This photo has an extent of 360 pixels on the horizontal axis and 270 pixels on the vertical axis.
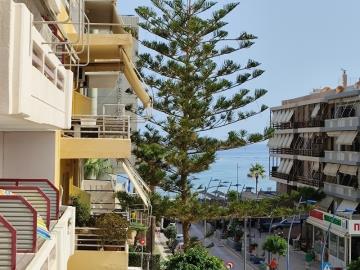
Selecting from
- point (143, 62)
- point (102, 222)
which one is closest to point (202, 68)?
point (143, 62)

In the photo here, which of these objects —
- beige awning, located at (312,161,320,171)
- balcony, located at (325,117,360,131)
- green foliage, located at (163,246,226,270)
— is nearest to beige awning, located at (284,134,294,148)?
beige awning, located at (312,161,320,171)

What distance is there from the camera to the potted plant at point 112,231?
10.2m

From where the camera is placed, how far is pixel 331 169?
3177cm

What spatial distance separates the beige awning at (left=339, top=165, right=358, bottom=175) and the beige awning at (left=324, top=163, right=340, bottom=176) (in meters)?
0.52

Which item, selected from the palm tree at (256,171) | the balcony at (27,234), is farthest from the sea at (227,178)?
the balcony at (27,234)

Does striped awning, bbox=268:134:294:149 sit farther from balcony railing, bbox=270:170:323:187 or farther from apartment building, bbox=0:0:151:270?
apartment building, bbox=0:0:151:270

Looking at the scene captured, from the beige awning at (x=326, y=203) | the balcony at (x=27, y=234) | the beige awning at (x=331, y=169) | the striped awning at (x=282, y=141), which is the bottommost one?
the beige awning at (x=326, y=203)

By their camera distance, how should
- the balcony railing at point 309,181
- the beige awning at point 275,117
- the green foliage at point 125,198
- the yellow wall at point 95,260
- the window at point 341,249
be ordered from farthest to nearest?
the beige awning at point 275,117 → the balcony railing at point 309,181 → the window at point 341,249 → the green foliage at point 125,198 → the yellow wall at point 95,260

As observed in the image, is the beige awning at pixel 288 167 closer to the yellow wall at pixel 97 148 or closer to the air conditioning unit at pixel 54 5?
the yellow wall at pixel 97 148

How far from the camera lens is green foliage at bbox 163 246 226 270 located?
13.5m

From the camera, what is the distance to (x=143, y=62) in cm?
1947

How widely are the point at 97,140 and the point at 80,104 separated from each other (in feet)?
8.41

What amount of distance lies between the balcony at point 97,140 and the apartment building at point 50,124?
0.05 ft

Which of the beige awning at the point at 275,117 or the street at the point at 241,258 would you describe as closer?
the street at the point at 241,258
